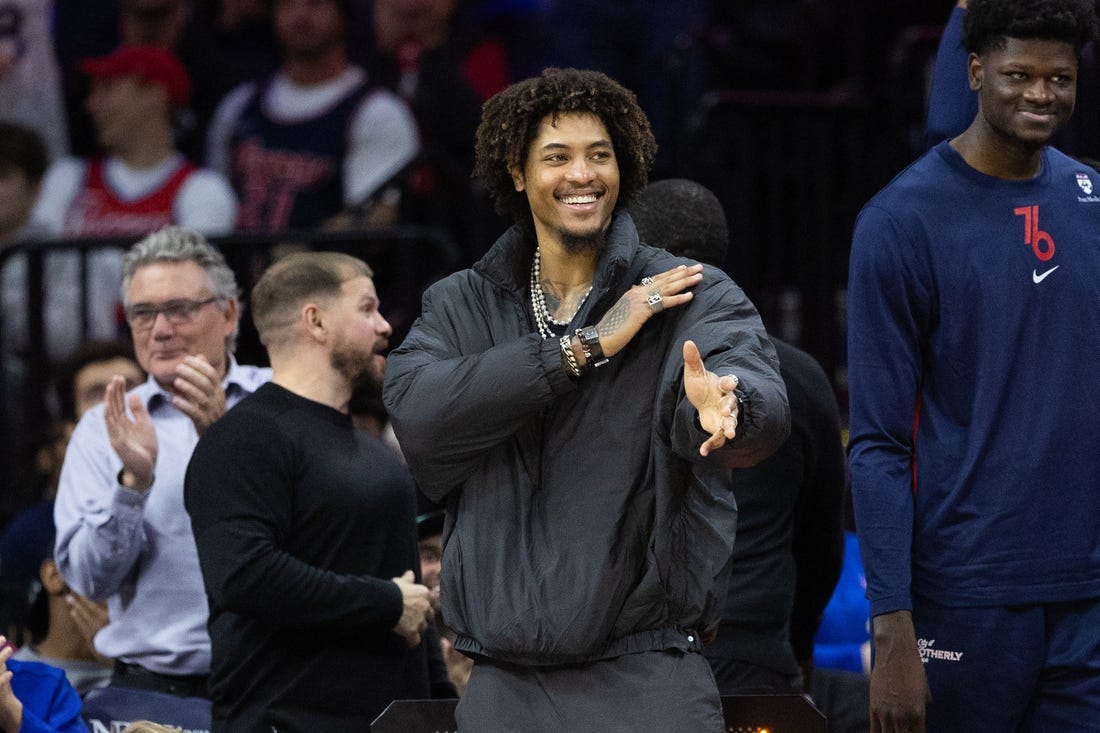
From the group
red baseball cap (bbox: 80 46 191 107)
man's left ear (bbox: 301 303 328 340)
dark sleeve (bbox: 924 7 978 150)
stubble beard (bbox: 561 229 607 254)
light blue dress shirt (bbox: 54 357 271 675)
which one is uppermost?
dark sleeve (bbox: 924 7 978 150)

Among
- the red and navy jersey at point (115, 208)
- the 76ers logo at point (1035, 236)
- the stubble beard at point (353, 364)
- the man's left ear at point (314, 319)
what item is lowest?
the red and navy jersey at point (115, 208)

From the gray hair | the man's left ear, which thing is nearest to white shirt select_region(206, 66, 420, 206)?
the gray hair

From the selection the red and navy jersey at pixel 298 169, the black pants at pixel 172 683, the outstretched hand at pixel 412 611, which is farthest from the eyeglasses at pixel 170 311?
the red and navy jersey at pixel 298 169

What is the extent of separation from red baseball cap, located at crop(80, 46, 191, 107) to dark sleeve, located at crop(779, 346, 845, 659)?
4878 millimetres

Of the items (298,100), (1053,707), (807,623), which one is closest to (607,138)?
(1053,707)

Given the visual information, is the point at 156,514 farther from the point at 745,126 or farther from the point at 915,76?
the point at 915,76

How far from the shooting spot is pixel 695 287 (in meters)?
3.51

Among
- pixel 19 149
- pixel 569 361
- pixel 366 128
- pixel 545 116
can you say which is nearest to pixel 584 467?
pixel 569 361

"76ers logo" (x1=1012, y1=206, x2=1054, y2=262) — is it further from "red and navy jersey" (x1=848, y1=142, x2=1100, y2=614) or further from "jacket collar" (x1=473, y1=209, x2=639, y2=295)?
"jacket collar" (x1=473, y1=209, x2=639, y2=295)

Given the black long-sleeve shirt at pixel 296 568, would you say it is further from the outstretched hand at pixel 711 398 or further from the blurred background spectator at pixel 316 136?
the blurred background spectator at pixel 316 136

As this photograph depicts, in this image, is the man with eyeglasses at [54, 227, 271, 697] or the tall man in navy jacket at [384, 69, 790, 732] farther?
the man with eyeglasses at [54, 227, 271, 697]

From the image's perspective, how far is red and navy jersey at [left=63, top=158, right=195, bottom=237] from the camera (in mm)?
8711

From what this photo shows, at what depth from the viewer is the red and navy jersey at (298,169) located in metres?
8.80

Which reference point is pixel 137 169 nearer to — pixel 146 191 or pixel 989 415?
pixel 146 191
